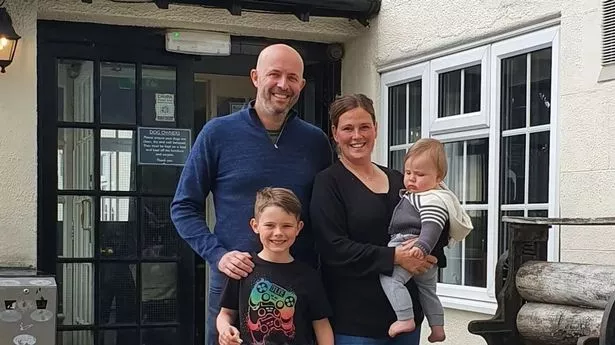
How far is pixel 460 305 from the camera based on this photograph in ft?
16.5

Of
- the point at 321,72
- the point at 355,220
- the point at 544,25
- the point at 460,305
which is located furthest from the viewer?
the point at 321,72

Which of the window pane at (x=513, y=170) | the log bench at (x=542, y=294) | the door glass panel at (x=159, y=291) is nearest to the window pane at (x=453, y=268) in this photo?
the window pane at (x=513, y=170)

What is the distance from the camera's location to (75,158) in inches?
220

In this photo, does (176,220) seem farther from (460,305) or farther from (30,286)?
(460,305)

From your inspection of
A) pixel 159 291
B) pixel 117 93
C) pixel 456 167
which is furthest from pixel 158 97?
pixel 456 167

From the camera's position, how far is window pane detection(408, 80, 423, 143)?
18.3ft

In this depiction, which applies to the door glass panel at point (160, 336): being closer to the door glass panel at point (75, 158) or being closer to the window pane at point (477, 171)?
the door glass panel at point (75, 158)

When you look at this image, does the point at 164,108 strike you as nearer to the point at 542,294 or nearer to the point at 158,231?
the point at 158,231

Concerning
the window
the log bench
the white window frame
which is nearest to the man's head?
the log bench

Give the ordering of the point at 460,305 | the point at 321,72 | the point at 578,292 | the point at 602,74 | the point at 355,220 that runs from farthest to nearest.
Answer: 1. the point at 321,72
2. the point at 460,305
3. the point at 602,74
4. the point at 578,292
5. the point at 355,220

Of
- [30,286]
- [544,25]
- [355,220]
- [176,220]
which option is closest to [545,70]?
[544,25]

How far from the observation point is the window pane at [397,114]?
5.76 metres

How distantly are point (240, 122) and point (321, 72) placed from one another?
343cm

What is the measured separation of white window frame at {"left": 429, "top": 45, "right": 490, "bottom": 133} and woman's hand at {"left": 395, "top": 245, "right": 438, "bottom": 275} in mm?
2139
